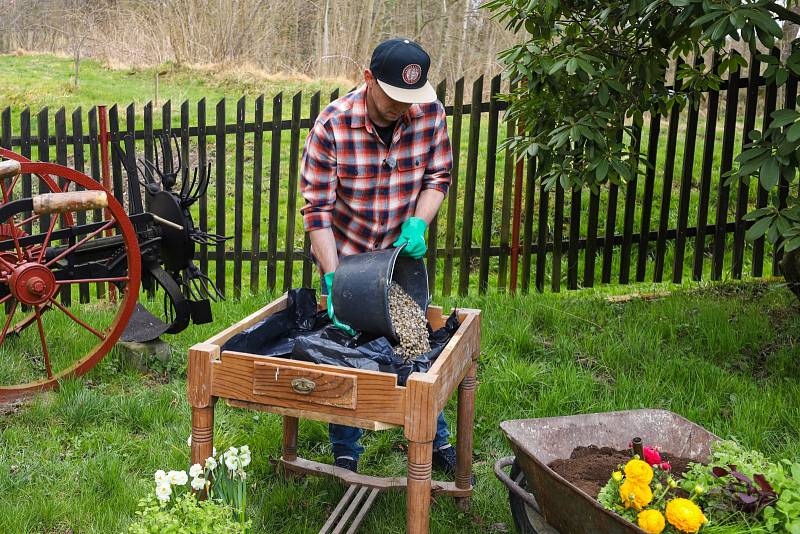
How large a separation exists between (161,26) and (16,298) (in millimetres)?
11500

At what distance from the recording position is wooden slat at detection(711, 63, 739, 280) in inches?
213

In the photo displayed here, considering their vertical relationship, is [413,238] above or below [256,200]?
above

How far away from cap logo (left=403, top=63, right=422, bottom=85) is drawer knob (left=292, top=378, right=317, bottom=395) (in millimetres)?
1101

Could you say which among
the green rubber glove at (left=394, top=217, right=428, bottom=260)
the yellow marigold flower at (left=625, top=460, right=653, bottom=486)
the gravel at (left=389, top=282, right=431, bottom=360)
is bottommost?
the yellow marigold flower at (left=625, top=460, right=653, bottom=486)

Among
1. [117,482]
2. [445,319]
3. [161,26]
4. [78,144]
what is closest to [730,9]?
[445,319]

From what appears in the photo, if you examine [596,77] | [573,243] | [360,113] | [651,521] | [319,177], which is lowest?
[651,521]

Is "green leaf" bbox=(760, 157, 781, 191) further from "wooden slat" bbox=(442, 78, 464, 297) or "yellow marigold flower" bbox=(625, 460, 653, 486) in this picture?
"wooden slat" bbox=(442, 78, 464, 297)

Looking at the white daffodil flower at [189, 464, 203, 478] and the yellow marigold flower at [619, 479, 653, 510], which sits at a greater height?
the yellow marigold flower at [619, 479, 653, 510]

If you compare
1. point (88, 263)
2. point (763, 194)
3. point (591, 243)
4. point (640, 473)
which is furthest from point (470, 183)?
point (640, 473)

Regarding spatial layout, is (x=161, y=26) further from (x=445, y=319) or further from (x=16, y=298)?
(x=445, y=319)

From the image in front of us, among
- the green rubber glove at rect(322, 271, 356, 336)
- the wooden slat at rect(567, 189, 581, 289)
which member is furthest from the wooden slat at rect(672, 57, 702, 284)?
the green rubber glove at rect(322, 271, 356, 336)

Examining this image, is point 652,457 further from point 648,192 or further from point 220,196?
point 220,196

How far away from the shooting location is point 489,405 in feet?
13.0

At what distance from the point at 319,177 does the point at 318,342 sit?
804mm
